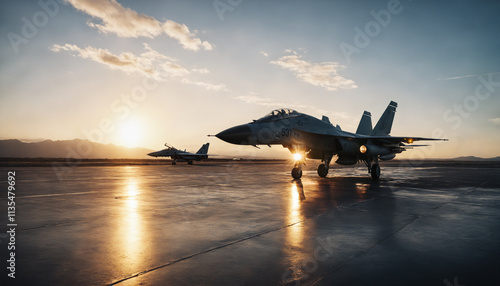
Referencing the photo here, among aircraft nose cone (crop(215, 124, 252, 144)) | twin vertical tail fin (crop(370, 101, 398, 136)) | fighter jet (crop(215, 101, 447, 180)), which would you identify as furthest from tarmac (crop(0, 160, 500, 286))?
twin vertical tail fin (crop(370, 101, 398, 136))

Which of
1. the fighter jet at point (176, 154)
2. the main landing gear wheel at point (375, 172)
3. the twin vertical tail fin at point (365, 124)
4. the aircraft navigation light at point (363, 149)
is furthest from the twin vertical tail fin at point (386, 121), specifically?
the fighter jet at point (176, 154)

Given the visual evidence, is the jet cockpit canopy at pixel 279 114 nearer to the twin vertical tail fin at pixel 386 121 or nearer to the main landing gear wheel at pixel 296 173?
the main landing gear wheel at pixel 296 173

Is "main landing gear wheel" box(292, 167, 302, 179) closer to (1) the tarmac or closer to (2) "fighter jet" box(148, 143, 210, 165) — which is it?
(1) the tarmac

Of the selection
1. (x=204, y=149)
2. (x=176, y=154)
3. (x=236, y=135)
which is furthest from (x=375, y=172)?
(x=204, y=149)

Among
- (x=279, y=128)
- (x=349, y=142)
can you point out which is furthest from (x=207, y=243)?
(x=349, y=142)

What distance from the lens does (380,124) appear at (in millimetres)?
22984

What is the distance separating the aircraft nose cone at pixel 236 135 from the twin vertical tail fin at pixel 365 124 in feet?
48.7

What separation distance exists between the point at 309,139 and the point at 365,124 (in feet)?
36.1

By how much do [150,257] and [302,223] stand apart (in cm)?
306

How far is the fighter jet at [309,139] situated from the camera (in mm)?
13734

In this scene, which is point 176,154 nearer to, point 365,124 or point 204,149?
point 204,149

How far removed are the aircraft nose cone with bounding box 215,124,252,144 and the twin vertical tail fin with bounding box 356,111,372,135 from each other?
14.8 m

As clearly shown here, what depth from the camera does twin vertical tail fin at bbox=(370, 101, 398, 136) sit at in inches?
902

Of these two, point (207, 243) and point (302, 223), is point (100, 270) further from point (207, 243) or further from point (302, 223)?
point (302, 223)
